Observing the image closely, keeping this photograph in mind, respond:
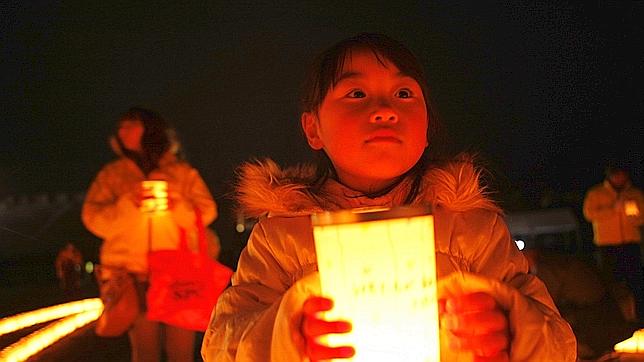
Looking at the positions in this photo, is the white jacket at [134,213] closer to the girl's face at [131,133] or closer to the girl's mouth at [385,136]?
the girl's face at [131,133]

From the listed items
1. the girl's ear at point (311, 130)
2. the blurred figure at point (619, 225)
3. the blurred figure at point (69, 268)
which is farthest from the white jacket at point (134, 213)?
the blurred figure at point (619, 225)

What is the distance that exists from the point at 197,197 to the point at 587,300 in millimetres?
3613

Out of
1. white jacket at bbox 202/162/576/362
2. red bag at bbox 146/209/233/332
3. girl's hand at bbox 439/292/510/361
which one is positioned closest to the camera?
girl's hand at bbox 439/292/510/361

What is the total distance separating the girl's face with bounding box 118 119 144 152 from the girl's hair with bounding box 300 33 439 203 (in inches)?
92.5

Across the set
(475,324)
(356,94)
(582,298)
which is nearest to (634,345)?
(582,298)

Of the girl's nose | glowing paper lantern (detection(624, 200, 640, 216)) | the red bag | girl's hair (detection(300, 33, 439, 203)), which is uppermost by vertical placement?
girl's hair (detection(300, 33, 439, 203))

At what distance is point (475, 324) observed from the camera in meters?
1.22

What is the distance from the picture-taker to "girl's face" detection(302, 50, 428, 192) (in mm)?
1532

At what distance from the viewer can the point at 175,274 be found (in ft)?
12.5

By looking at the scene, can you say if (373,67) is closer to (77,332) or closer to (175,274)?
(175,274)

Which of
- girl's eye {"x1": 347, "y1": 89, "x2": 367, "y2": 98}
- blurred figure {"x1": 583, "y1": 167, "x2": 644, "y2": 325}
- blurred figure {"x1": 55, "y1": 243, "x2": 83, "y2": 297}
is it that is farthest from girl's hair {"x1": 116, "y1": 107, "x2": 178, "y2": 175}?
blurred figure {"x1": 583, "y1": 167, "x2": 644, "y2": 325}

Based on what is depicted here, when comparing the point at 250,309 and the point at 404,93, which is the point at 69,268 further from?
the point at 404,93

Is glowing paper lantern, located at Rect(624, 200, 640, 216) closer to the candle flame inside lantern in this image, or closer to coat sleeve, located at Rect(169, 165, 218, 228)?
the candle flame inside lantern

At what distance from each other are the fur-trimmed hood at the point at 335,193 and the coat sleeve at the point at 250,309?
7 centimetres
